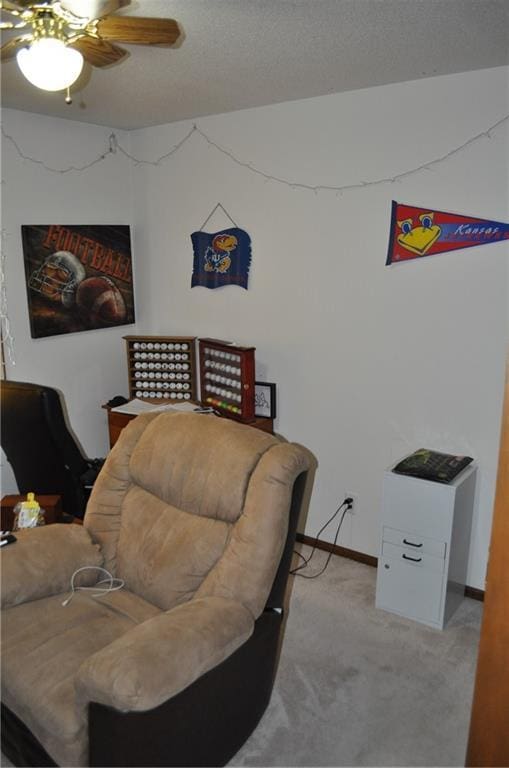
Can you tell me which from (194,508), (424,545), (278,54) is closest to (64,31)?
(278,54)

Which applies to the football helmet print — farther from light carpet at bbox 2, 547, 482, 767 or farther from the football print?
light carpet at bbox 2, 547, 482, 767

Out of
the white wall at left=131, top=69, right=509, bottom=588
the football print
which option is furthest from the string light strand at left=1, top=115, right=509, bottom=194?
the football print

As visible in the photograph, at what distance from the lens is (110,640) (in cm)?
189

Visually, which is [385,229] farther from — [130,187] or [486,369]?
[130,187]

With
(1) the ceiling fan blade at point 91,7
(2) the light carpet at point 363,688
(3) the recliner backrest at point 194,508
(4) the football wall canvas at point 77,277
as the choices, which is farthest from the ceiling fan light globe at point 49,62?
(2) the light carpet at point 363,688

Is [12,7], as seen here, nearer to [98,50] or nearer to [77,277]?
[98,50]

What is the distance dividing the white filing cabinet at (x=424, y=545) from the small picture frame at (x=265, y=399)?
912 mm

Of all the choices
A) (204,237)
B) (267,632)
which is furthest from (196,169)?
(267,632)

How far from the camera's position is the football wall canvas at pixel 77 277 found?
341 centimetres

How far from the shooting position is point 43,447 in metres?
2.69

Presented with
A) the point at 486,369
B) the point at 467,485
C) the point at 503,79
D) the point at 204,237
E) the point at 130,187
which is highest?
the point at 503,79

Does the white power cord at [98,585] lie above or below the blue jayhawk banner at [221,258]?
below

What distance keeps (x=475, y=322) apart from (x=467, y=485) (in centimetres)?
73

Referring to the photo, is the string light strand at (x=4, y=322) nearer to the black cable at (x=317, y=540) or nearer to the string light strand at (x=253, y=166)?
the string light strand at (x=253, y=166)
